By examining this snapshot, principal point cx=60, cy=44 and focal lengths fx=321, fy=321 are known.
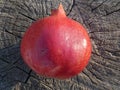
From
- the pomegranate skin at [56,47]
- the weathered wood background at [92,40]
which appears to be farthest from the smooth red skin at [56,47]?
the weathered wood background at [92,40]

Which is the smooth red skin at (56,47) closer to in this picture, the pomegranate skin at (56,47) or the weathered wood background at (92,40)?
the pomegranate skin at (56,47)

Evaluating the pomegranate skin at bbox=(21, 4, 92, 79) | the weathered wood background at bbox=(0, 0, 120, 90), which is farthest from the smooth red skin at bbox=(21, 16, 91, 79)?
the weathered wood background at bbox=(0, 0, 120, 90)

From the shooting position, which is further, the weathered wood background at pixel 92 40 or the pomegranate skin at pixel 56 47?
the weathered wood background at pixel 92 40

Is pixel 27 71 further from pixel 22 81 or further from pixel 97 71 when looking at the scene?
pixel 97 71

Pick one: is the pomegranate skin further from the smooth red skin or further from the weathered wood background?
the weathered wood background

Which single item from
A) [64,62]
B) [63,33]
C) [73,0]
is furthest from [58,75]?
[73,0]

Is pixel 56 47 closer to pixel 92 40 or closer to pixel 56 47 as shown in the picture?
pixel 56 47

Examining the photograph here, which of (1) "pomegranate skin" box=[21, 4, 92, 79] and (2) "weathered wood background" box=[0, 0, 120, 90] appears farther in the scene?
(2) "weathered wood background" box=[0, 0, 120, 90]
